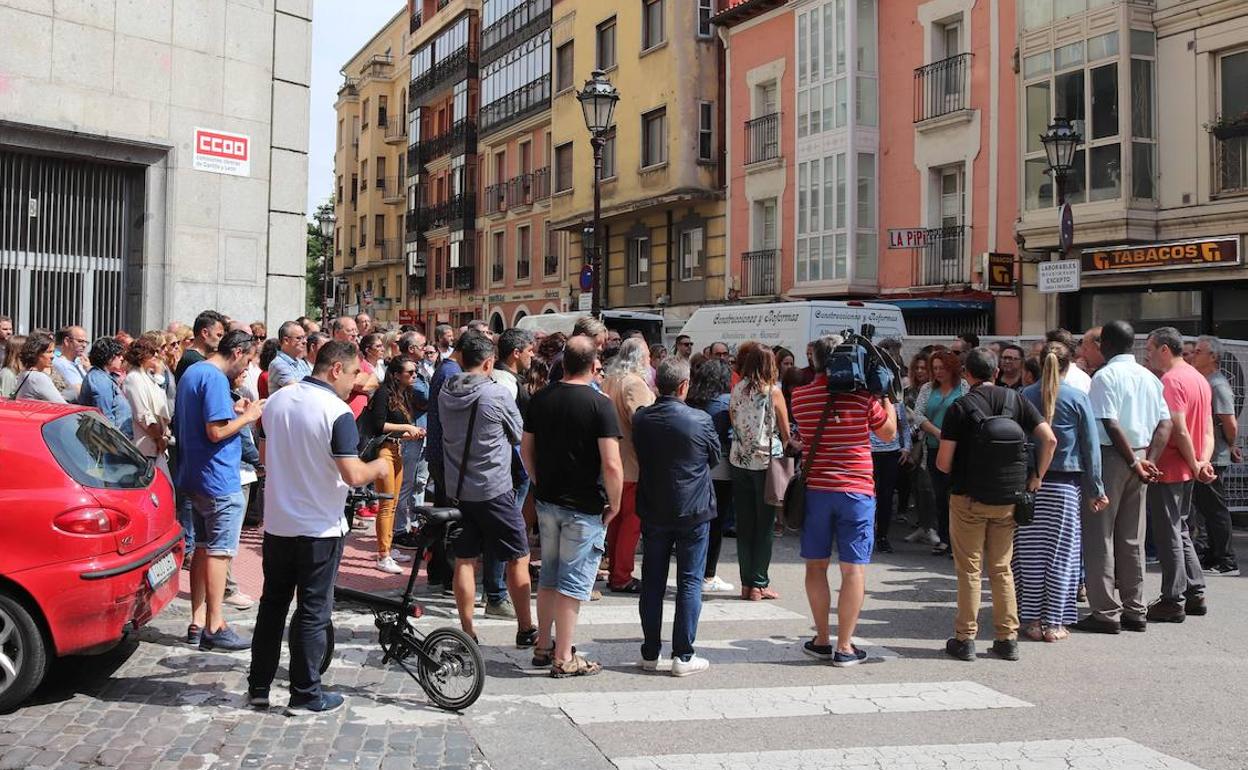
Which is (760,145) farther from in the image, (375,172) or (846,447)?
(375,172)

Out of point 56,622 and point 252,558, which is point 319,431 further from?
point 252,558

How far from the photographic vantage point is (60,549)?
5398mm

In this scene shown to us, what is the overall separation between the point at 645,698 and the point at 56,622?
9.53 ft

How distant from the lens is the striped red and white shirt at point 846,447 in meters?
6.56

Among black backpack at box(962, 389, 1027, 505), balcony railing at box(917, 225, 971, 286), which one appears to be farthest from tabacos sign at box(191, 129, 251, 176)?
balcony railing at box(917, 225, 971, 286)

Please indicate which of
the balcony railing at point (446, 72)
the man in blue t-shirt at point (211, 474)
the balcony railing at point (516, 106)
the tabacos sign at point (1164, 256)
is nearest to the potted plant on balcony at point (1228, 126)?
the tabacos sign at point (1164, 256)

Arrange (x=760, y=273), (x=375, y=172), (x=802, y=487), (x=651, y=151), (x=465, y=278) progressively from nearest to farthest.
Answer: (x=802, y=487) < (x=760, y=273) < (x=651, y=151) < (x=465, y=278) < (x=375, y=172)

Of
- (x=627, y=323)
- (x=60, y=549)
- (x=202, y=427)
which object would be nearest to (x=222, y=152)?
(x=202, y=427)

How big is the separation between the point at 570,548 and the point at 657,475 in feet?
2.10

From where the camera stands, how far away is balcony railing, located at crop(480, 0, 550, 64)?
3709 centimetres

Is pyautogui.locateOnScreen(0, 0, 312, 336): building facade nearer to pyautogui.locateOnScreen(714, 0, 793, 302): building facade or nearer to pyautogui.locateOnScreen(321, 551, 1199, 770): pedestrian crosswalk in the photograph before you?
pyautogui.locateOnScreen(321, 551, 1199, 770): pedestrian crosswalk

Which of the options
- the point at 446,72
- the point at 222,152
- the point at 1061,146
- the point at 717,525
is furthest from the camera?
the point at 446,72

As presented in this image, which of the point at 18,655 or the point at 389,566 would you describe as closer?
the point at 18,655

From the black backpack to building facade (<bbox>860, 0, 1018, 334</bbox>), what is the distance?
48.1ft
